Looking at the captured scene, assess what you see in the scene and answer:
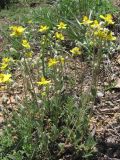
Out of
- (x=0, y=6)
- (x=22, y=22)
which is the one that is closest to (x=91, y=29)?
(x=22, y=22)

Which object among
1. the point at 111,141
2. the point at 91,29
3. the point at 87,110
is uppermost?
the point at 91,29

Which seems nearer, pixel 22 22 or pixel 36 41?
pixel 36 41

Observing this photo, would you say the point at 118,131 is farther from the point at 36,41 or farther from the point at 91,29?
the point at 36,41

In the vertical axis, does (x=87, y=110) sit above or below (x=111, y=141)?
above

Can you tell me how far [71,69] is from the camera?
411 centimetres

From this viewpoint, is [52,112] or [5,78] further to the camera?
[52,112]

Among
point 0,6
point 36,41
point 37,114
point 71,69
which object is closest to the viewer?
point 37,114

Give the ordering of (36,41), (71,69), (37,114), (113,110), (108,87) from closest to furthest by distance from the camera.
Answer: (37,114) → (113,110) → (108,87) → (71,69) → (36,41)

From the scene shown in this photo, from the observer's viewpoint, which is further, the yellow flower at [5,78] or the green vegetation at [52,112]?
the green vegetation at [52,112]

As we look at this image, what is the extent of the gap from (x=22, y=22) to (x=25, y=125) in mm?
2451

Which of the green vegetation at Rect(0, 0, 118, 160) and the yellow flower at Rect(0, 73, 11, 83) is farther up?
the yellow flower at Rect(0, 73, 11, 83)

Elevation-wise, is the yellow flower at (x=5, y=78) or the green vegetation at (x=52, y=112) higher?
the yellow flower at (x=5, y=78)

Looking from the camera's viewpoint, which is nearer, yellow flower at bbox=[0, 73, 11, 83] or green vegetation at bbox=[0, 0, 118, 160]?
yellow flower at bbox=[0, 73, 11, 83]

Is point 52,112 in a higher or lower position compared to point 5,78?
lower
